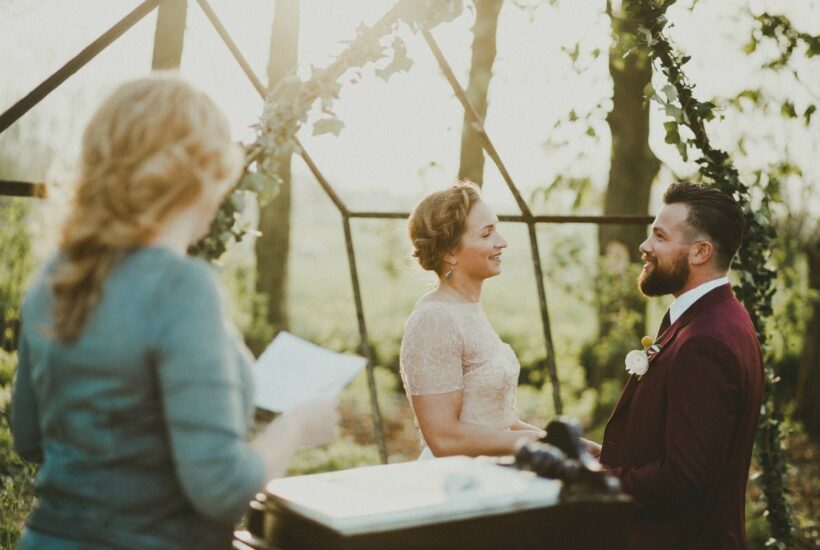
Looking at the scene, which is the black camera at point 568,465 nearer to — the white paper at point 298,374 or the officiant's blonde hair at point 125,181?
the white paper at point 298,374

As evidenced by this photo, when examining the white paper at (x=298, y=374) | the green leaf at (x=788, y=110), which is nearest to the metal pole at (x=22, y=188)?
the white paper at (x=298, y=374)

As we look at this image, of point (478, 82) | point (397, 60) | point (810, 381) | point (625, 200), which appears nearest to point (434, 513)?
point (397, 60)

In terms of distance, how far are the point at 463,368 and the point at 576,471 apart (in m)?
1.51

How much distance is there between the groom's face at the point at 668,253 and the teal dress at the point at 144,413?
72.7 inches

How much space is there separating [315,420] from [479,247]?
1766 mm

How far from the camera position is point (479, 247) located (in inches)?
140

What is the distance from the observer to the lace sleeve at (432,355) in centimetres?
333

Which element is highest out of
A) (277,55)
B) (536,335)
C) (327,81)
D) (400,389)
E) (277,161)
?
(277,55)

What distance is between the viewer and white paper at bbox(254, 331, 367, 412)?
1.95 meters

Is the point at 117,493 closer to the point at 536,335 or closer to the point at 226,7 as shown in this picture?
the point at 226,7

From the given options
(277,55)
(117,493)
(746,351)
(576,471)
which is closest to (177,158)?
(117,493)

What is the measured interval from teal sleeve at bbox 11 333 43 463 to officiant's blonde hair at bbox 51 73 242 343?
0.35 m

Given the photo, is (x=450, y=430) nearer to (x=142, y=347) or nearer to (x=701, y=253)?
(x=701, y=253)

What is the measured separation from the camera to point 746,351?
281 centimetres
